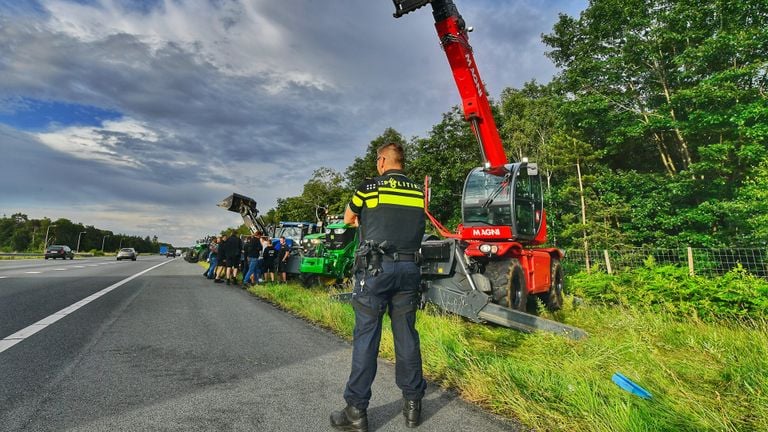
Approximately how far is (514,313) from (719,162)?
62.6 ft

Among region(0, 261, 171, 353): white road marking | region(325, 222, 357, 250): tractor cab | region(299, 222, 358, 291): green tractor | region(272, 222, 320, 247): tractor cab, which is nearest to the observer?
region(0, 261, 171, 353): white road marking

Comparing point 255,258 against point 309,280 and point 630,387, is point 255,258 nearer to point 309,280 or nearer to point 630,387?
point 309,280

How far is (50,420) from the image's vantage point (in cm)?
278

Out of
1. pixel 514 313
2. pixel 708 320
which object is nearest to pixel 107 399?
pixel 514 313

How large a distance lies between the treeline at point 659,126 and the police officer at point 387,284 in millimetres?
16895

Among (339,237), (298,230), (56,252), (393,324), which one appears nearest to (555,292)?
(339,237)

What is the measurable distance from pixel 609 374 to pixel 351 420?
259 centimetres

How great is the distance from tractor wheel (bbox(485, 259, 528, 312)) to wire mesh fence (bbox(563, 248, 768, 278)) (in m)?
4.50

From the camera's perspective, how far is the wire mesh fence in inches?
416

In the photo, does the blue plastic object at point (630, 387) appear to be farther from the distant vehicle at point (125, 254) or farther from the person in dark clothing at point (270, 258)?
the distant vehicle at point (125, 254)

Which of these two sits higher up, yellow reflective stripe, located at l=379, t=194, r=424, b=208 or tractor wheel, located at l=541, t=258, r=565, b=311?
yellow reflective stripe, located at l=379, t=194, r=424, b=208

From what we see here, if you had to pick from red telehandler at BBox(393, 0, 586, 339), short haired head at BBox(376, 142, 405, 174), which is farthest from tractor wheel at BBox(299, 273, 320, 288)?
short haired head at BBox(376, 142, 405, 174)

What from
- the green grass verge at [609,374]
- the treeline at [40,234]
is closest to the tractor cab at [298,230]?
the green grass verge at [609,374]

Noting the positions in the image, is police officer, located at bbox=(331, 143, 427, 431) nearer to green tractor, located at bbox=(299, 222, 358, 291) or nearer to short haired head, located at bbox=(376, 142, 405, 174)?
short haired head, located at bbox=(376, 142, 405, 174)
